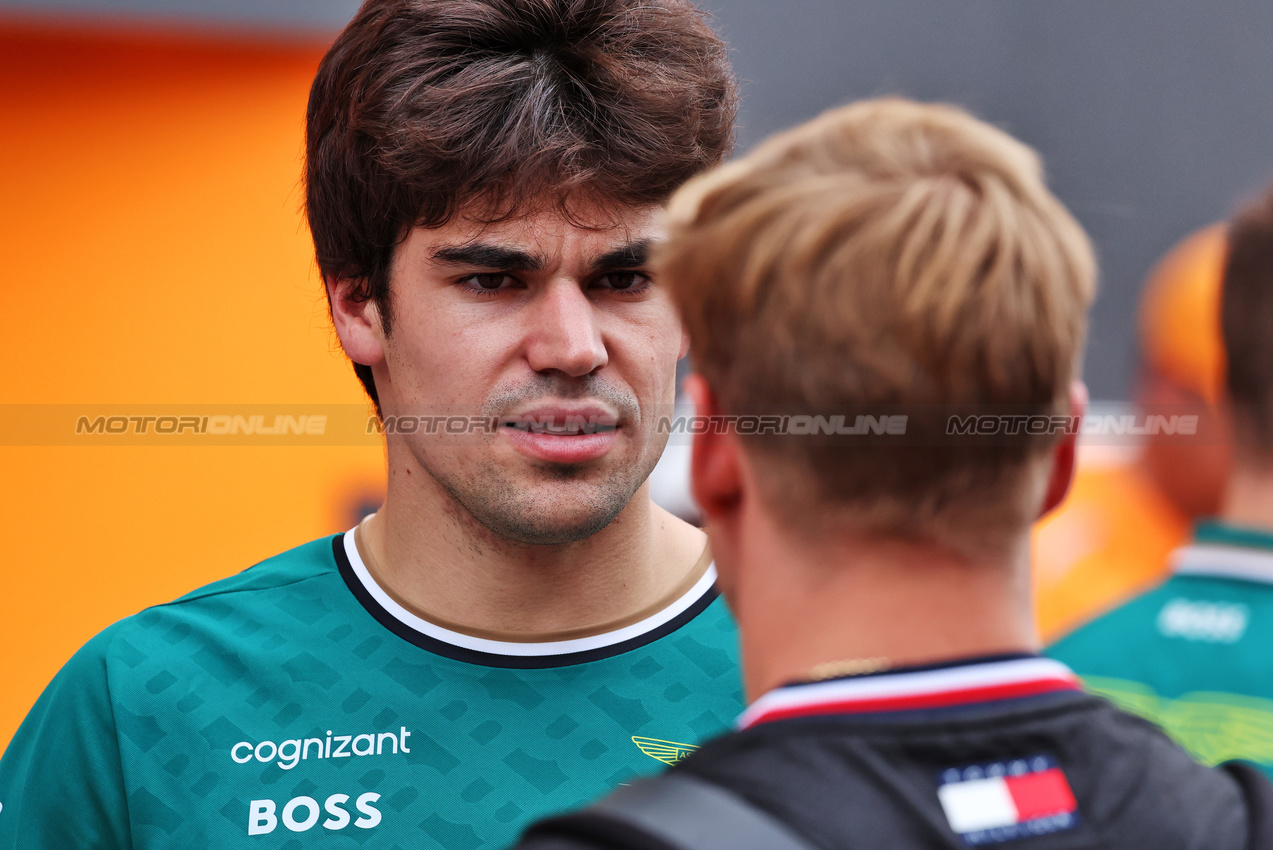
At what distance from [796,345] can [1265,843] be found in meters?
0.53

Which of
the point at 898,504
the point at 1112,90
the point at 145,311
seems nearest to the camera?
the point at 898,504

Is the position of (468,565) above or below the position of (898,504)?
below

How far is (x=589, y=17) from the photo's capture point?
1981mm

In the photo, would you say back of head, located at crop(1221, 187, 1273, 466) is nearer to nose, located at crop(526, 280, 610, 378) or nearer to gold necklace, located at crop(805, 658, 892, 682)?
nose, located at crop(526, 280, 610, 378)

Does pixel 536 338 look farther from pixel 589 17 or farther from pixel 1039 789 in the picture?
pixel 1039 789

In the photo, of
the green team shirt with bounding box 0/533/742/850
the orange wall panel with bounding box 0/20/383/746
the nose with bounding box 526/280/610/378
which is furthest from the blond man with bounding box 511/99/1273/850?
the orange wall panel with bounding box 0/20/383/746

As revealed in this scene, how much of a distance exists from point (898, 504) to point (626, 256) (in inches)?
36.7

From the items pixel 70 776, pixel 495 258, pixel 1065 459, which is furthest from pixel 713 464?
pixel 70 776

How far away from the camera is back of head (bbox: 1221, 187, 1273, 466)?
6.04 ft

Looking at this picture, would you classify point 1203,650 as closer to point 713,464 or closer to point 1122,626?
point 1122,626

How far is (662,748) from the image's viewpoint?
5.69 ft

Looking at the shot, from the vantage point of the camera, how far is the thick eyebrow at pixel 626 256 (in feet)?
5.85

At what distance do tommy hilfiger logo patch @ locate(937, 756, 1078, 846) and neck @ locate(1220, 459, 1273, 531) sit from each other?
1228mm

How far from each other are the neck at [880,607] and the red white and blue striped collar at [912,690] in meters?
0.02
